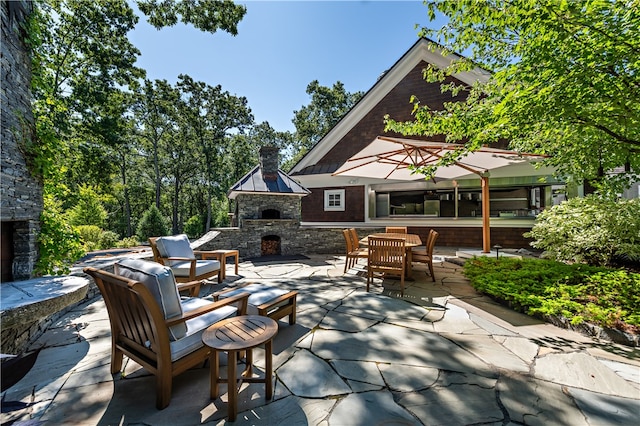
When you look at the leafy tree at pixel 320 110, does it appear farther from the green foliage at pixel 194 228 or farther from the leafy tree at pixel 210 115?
the green foliage at pixel 194 228

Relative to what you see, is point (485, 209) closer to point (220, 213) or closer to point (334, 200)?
point (334, 200)

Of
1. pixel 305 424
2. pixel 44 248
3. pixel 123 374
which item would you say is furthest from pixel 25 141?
pixel 305 424

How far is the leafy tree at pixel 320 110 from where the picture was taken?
82.7 feet

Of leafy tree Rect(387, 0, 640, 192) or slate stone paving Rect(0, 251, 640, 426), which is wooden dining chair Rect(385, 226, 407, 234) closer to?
leafy tree Rect(387, 0, 640, 192)

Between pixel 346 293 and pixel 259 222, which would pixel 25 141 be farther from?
pixel 259 222

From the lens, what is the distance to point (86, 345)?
277 centimetres

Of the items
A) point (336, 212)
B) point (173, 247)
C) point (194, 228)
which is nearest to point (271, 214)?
point (336, 212)

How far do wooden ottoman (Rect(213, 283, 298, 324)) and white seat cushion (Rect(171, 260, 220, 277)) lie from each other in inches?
68.7

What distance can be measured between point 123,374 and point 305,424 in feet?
5.75

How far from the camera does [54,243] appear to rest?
362cm

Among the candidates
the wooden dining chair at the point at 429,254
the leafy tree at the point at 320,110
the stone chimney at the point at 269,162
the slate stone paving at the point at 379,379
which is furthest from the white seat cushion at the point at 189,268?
the leafy tree at the point at 320,110

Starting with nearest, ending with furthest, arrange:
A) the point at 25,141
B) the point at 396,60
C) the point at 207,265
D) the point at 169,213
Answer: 1. the point at 25,141
2. the point at 207,265
3. the point at 396,60
4. the point at 169,213

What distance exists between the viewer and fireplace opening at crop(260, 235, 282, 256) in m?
8.71

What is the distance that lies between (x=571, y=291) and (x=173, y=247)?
6.59m
